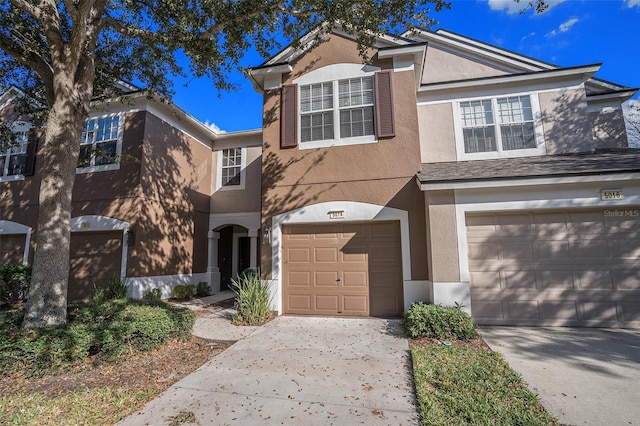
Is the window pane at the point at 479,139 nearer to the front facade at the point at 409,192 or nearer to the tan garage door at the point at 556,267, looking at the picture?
the front facade at the point at 409,192

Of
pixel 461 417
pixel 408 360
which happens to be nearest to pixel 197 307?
pixel 408 360

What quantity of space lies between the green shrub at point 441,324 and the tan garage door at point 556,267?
1.28 m

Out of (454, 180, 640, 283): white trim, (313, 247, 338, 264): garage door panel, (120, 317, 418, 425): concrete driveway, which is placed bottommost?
(120, 317, 418, 425): concrete driveway

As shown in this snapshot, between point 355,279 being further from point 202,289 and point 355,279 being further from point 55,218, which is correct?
point 202,289

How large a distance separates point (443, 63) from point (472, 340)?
9.68 m

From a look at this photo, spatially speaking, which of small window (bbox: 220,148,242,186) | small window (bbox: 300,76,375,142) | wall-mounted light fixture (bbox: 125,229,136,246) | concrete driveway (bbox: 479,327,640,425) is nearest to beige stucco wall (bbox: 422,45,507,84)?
small window (bbox: 300,76,375,142)

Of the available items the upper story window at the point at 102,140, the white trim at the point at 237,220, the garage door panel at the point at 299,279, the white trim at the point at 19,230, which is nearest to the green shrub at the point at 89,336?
the garage door panel at the point at 299,279

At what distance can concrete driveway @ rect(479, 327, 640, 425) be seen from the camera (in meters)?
3.71

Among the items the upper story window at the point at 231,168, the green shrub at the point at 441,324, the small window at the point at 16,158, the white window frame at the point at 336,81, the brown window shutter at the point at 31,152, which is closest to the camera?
the green shrub at the point at 441,324

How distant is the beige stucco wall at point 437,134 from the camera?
31.7 ft

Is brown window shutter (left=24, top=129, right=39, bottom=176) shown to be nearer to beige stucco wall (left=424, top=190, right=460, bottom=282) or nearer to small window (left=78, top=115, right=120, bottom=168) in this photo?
small window (left=78, top=115, right=120, bottom=168)

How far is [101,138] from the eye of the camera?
12.1 meters

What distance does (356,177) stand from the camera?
8.77 meters

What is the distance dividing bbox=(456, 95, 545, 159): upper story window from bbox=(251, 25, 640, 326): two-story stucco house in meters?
0.04
